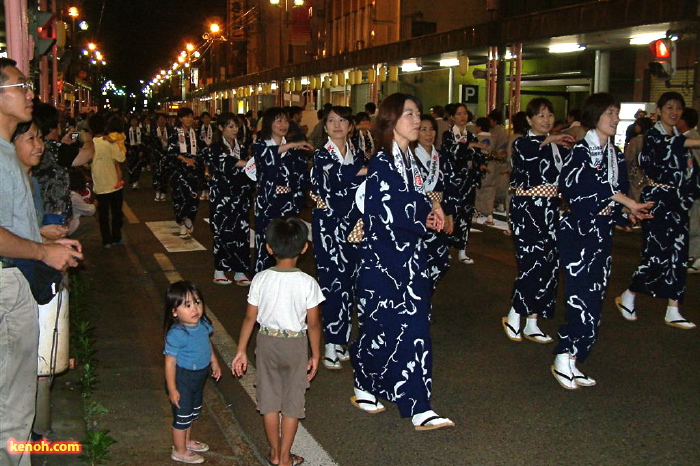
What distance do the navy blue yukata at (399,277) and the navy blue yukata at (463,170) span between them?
17.3ft

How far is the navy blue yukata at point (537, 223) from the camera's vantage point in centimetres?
651

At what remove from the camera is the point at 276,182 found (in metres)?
7.72

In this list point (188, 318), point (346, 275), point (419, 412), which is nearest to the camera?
point (188, 318)

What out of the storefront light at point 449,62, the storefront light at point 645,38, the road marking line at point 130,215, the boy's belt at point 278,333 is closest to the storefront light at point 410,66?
the storefront light at point 449,62

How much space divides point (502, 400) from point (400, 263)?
1.36 m

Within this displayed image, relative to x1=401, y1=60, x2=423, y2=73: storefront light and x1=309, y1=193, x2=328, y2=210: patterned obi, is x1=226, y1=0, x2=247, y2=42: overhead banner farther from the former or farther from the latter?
x1=309, y1=193, x2=328, y2=210: patterned obi

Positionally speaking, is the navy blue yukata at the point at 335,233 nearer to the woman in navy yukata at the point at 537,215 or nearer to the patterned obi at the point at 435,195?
the patterned obi at the point at 435,195

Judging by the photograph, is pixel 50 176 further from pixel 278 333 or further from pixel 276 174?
pixel 276 174

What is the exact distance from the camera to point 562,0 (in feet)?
69.3

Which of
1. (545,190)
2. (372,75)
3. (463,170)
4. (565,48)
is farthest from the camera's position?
(372,75)

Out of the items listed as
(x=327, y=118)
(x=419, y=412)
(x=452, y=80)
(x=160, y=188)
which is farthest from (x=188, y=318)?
(x=452, y=80)

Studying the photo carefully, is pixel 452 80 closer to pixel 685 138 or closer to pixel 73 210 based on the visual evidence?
pixel 685 138

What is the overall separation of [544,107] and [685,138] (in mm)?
1503

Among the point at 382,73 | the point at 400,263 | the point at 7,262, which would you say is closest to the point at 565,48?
the point at 382,73
